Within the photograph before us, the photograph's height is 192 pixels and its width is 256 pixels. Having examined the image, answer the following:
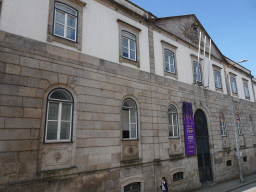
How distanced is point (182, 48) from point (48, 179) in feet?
41.4

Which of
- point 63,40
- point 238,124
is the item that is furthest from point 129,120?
point 238,124

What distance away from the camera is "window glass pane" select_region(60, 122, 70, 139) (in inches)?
279

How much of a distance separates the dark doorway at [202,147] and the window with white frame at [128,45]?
7337 mm

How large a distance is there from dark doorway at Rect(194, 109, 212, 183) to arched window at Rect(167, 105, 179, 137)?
2577mm

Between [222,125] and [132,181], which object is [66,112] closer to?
[132,181]

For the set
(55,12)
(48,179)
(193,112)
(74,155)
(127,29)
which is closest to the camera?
(48,179)

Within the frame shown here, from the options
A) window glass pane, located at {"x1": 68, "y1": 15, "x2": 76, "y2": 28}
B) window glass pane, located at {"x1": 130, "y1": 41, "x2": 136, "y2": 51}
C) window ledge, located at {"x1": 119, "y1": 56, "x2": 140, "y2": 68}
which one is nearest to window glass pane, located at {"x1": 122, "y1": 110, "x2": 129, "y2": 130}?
window ledge, located at {"x1": 119, "y1": 56, "x2": 140, "y2": 68}

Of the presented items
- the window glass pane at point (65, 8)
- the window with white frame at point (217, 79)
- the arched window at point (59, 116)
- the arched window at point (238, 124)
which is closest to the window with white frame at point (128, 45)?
the window glass pane at point (65, 8)

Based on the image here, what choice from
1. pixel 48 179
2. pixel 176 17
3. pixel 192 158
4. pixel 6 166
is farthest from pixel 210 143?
pixel 6 166

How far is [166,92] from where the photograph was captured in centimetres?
1160

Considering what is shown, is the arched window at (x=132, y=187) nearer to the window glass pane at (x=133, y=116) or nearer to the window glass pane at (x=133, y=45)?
the window glass pane at (x=133, y=116)

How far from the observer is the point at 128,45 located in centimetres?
1030

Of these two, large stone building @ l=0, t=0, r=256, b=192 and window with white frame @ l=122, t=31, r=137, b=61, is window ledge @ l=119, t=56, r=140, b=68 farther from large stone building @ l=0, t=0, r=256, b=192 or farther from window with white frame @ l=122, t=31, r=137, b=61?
window with white frame @ l=122, t=31, r=137, b=61

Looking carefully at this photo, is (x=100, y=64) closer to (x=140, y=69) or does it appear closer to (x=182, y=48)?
(x=140, y=69)
